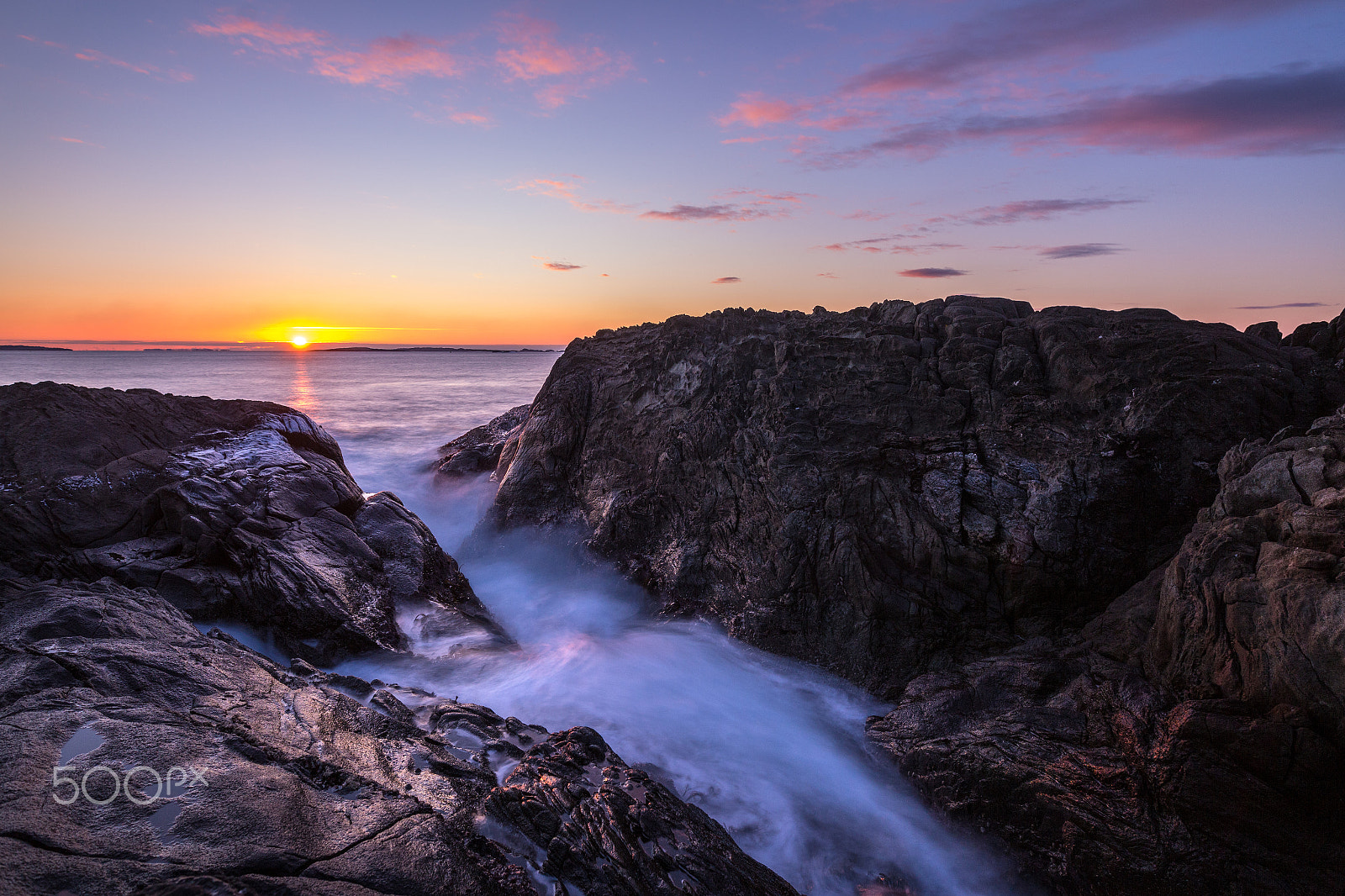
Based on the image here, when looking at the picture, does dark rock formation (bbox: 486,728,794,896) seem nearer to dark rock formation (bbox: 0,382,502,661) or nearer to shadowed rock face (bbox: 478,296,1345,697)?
shadowed rock face (bbox: 478,296,1345,697)

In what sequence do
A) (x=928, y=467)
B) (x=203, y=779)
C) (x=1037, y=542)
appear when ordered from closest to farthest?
1. (x=203, y=779)
2. (x=1037, y=542)
3. (x=928, y=467)

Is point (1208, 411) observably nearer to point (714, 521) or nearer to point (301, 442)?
point (714, 521)

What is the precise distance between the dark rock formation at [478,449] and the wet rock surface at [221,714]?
743cm

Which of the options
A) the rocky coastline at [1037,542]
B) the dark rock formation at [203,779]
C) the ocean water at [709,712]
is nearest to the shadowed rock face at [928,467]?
the rocky coastline at [1037,542]

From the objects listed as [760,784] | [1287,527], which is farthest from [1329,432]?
[760,784]

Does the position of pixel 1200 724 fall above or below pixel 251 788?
below

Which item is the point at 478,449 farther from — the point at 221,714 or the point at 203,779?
the point at 203,779

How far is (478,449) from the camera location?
19.6m

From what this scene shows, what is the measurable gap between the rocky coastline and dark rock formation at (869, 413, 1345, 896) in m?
0.02

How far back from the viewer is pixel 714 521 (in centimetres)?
1190

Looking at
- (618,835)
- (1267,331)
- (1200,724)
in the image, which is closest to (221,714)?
(618,835)

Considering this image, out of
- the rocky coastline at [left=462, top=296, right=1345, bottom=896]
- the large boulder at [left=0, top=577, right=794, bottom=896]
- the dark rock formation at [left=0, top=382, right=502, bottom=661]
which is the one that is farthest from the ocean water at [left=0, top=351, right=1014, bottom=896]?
the large boulder at [left=0, top=577, right=794, bottom=896]

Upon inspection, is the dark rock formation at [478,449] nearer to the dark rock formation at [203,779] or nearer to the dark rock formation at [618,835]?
the dark rock formation at [203,779]

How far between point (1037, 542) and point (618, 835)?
6.73 metres
